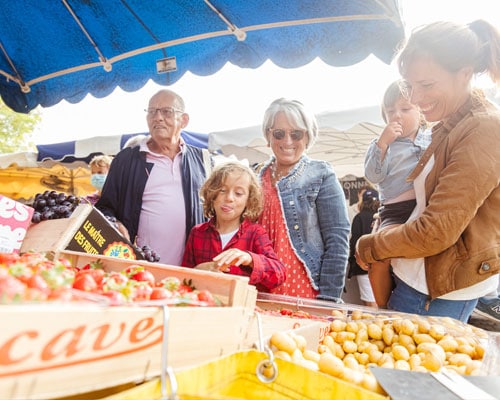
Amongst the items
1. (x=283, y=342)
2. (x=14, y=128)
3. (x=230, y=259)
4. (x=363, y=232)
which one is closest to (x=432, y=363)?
(x=283, y=342)

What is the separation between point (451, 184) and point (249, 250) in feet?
3.53

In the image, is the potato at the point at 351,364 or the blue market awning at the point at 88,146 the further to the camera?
the blue market awning at the point at 88,146

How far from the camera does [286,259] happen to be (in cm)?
227

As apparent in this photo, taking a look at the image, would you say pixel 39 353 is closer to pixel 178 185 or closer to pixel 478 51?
pixel 478 51

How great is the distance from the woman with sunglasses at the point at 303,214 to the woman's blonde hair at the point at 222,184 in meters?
0.11

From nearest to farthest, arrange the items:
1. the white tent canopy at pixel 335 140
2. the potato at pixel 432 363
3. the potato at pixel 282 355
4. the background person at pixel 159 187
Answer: the potato at pixel 282 355 → the potato at pixel 432 363 → the background person at pixel 159 187 → the white tent canopy at pixel 335 140

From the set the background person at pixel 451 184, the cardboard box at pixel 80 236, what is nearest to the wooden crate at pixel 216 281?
the cardboard box at pixel 80 236

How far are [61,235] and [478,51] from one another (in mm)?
1853

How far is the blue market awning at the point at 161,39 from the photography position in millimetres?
2473

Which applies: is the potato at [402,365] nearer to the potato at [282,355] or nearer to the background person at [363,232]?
the potato at [282,355]

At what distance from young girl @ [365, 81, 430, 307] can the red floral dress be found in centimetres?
52

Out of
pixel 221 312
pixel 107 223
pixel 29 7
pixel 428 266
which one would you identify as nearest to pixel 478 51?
pixel 428 266

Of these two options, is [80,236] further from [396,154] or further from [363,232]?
[363,232]

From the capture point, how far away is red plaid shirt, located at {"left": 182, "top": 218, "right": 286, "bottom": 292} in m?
2.03
